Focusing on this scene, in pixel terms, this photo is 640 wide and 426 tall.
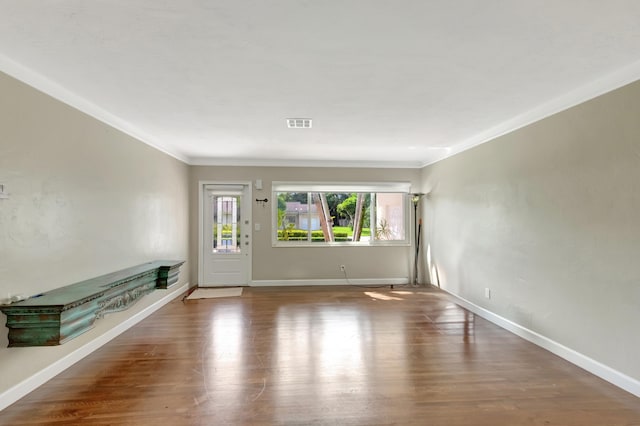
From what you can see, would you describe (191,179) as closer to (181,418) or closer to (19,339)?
(19,339)

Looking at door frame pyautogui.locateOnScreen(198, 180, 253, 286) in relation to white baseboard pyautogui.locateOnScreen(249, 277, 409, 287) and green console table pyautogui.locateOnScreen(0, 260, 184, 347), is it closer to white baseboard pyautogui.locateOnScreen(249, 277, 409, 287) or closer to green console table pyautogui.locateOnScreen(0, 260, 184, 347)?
white baseboard pyautogui.locateOnScreen(249, 277, 409, 287)

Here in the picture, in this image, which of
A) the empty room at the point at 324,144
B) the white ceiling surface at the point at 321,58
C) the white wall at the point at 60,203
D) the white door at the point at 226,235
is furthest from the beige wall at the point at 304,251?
the white ceiling surface at the point at 321,58

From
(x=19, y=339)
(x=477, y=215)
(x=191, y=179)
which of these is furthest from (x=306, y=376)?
(x=191, y=179)

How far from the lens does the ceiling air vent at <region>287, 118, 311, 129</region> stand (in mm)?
3471

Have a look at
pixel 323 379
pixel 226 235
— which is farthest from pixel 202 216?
pixel 323 379

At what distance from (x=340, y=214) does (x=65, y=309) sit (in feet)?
15.3

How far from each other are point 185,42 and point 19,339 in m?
2.35

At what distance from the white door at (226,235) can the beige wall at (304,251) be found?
170mm

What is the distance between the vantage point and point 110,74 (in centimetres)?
237

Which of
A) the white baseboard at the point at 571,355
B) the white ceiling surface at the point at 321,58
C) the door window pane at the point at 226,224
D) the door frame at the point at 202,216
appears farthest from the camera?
the door window pane at the point at 226,224

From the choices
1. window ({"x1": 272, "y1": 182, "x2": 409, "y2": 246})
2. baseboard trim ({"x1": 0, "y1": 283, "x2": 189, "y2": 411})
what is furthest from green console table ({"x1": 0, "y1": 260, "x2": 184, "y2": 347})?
window ({"x1": 272, "y1": 182, "x2": 409, "y2": 246})

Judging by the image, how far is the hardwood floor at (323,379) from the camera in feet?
6.80

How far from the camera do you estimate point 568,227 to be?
112 inches

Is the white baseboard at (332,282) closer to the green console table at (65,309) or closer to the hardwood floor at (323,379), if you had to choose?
the hardwood floor at (323,379)
